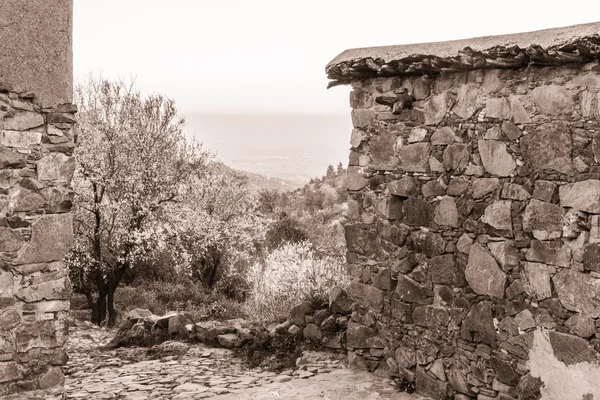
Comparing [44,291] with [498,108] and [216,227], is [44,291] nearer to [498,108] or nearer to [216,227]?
[498,108]

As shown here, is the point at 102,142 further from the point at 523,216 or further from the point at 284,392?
the point at 523,216

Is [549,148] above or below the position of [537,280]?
above

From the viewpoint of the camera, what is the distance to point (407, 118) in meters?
5.61

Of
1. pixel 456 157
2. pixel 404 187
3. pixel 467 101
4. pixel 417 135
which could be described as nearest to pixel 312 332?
pixel 404 187

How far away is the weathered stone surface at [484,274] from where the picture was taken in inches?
191

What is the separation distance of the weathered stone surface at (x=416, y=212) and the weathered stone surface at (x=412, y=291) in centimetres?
54

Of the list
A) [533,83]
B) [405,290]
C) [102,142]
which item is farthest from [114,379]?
[102,142]

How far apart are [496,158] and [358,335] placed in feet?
7.96

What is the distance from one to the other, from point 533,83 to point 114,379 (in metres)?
5.09

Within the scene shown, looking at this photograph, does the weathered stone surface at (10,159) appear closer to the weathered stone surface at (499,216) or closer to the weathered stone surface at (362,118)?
the weathered stone surface at (362,118)

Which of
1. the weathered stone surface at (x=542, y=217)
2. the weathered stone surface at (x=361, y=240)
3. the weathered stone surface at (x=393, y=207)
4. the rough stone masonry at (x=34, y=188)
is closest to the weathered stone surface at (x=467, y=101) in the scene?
the weathered stone surface at (x=542, y=217)

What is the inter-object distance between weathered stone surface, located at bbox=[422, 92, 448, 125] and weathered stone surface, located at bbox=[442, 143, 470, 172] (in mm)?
Answer: 284

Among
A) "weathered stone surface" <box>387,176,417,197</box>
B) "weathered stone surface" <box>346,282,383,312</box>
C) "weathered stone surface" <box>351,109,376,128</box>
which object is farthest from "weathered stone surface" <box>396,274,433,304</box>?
"weathered stone surface" <box>351,109,376,128</box>

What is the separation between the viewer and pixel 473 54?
186 inches
